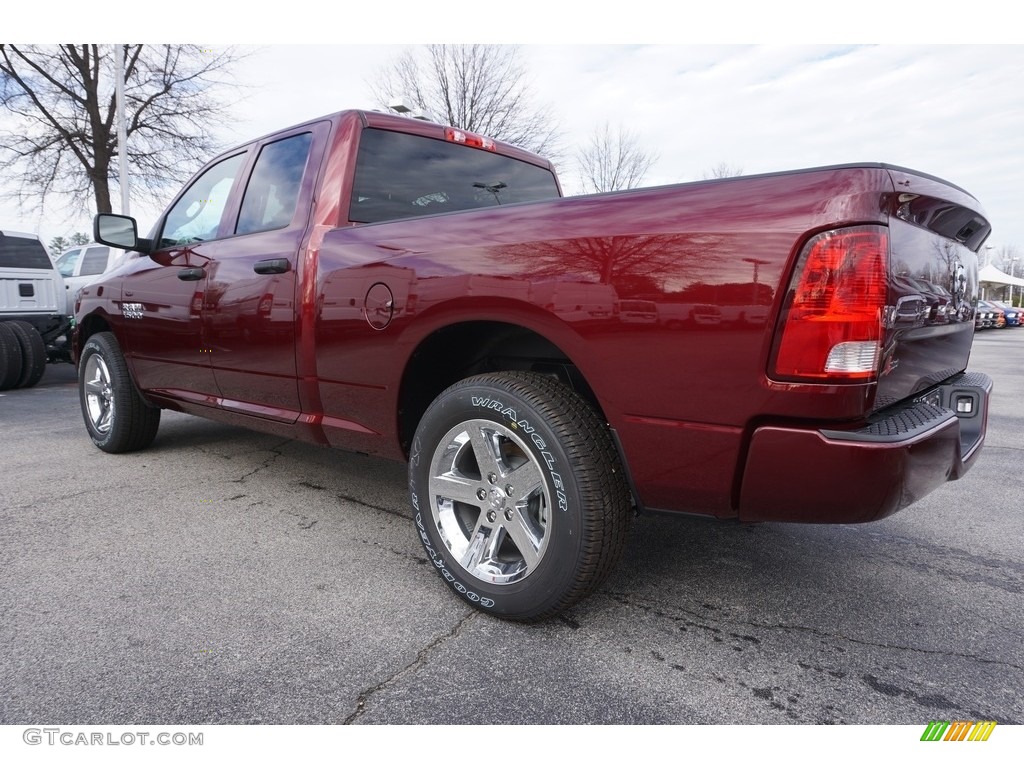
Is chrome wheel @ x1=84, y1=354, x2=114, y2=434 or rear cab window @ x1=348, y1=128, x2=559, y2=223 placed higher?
rear cab window @ x1=348, y1=128, x2=559, y2=223

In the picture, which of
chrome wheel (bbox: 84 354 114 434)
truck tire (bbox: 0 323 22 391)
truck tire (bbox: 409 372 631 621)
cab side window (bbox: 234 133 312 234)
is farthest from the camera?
truck tire (bbox: 0 323 22 391)

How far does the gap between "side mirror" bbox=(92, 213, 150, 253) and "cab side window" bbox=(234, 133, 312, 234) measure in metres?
0.92

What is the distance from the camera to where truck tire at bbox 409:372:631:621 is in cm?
195

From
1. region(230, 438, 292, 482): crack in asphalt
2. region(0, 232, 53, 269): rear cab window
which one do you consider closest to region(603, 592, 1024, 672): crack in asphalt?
region(230, 438, 292, 482): crack in asphalt

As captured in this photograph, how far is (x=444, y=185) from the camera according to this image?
325 centimetres

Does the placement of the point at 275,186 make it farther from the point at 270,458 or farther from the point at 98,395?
the point at 98,395

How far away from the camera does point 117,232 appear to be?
3.79 meters

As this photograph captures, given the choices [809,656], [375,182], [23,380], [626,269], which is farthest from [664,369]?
[23,380]

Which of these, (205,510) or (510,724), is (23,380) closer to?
(205,510)

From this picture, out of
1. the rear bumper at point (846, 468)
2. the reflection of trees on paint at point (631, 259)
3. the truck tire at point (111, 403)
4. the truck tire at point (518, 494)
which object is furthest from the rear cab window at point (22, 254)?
the rear bumper at point (846, 468)

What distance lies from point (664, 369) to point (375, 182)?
1.81m

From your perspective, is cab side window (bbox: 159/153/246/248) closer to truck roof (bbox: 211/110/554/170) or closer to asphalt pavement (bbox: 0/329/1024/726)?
truck roof (bbox: 211/110/554/170)

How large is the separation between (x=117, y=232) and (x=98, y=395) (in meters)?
1.32
